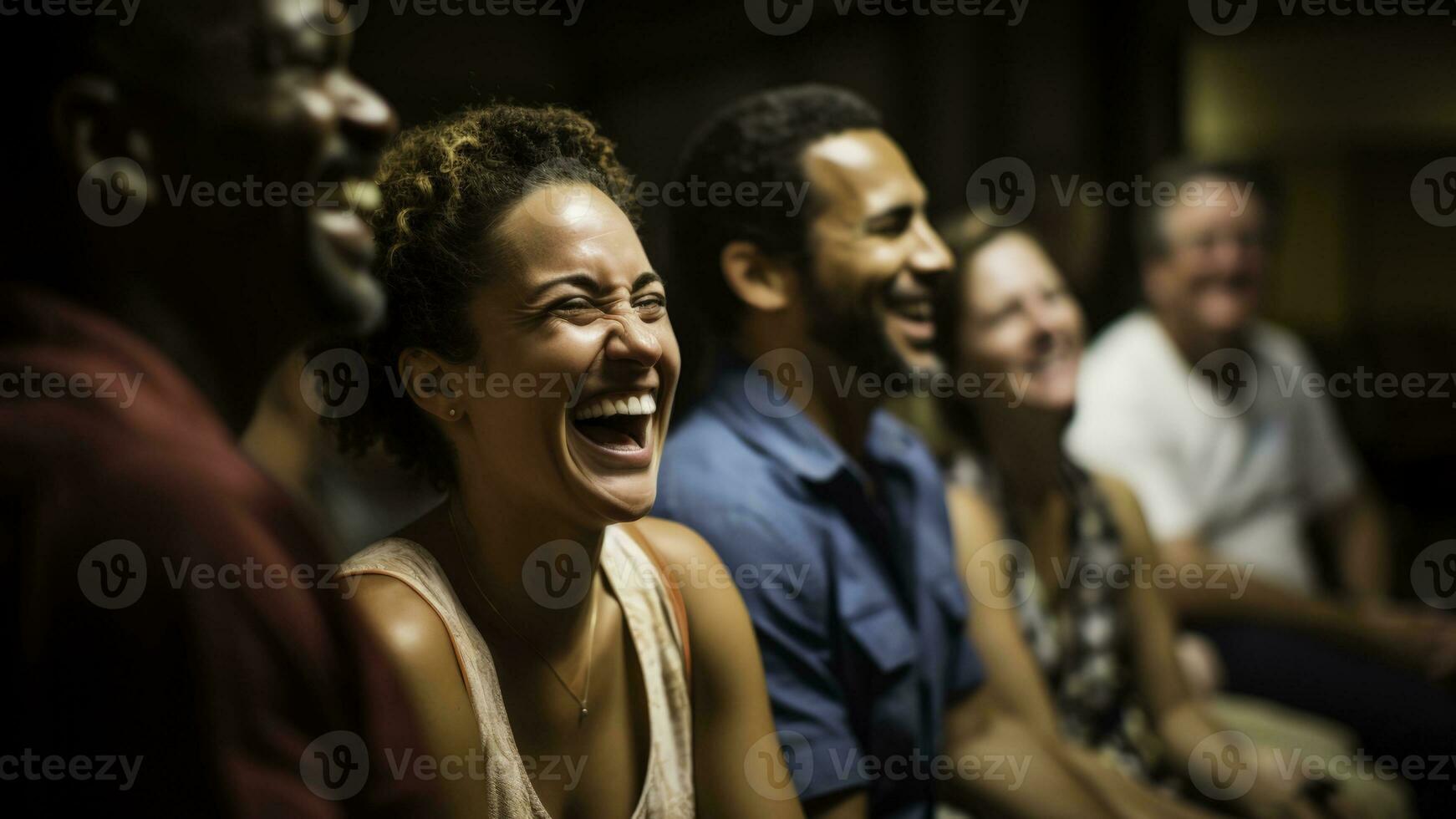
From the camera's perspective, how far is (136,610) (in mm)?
867

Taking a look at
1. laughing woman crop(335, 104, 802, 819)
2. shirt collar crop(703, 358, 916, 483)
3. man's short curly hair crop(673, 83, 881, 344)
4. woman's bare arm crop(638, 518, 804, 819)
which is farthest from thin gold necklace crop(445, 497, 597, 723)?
man's short curly hair crop(673, 83, 881, 344)

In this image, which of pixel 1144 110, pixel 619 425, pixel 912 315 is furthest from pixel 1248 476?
pixel 619 425

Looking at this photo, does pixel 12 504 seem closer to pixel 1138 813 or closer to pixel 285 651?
pixel 285 651

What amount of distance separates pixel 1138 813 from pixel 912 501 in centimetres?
61

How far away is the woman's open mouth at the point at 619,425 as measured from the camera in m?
1.08

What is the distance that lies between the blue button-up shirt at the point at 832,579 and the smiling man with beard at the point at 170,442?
19.6 inches

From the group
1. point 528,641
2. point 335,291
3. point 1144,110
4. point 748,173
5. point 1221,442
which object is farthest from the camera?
point 1144,110

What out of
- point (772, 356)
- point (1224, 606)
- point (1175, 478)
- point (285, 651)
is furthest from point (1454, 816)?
point (285, 651)

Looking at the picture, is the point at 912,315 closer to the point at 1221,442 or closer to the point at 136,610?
the point at 136,610

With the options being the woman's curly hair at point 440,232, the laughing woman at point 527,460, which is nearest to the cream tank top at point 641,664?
the laughing woman at point 527,460

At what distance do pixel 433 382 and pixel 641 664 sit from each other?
13.6 inches

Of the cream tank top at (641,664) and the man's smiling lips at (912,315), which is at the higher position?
the man's smiling lips at (912,315)

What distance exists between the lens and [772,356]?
1.49m

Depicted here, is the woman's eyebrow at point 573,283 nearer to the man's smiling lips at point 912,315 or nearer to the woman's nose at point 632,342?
the woman's nose at point 632,342
